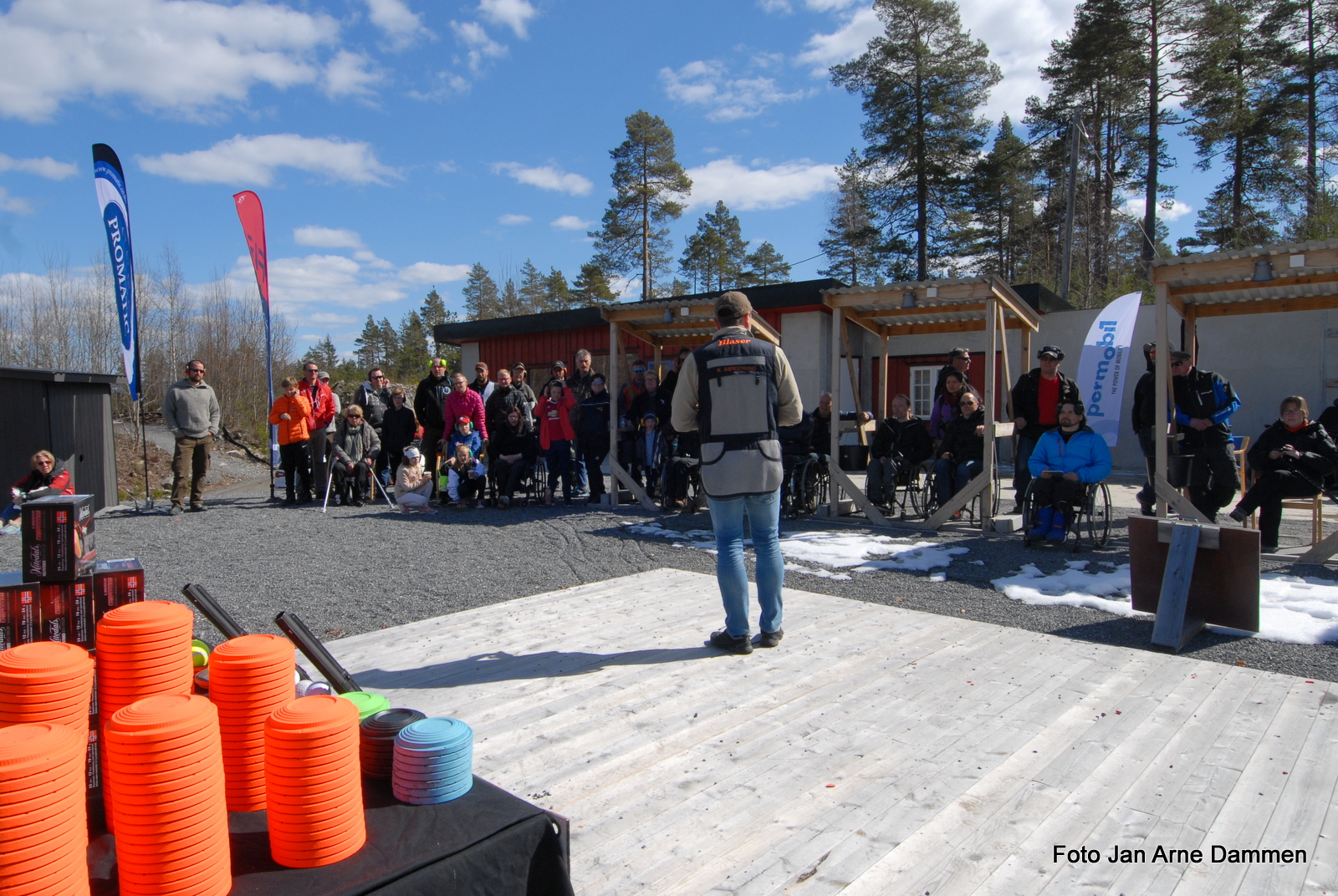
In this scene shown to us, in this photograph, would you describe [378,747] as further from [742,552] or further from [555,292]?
[555,292]

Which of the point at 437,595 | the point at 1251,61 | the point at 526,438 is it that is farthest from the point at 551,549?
the point at 1251,61

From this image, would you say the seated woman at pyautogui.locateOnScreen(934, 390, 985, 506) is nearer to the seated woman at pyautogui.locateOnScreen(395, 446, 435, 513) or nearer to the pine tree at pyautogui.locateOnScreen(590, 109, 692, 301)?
the seated woman at pyautogui.locateOnScreen(395, 446, 435, 513)

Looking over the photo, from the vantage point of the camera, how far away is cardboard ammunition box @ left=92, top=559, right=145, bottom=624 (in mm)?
2117

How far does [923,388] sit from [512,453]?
32.3ft

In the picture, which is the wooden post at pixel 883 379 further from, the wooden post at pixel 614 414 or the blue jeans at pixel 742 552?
the blue jeans at pixel 742 552

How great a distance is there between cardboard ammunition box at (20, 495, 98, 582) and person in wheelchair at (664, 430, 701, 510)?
275 inches

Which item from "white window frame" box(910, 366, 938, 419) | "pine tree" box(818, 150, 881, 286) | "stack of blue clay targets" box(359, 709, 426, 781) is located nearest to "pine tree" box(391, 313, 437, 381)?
"pine tree" box(818, 150, 881, 286)

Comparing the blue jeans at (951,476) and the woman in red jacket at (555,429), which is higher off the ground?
the woman in red jacket at (555,429)

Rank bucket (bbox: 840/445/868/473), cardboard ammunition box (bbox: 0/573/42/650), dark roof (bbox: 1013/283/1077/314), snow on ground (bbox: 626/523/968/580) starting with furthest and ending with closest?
dark roof (bbox: 1013/283/1077/314)
bucket (bbox: 840/445/868/473)
snow on ground (bbox: 626/523/968/580)
cardboard ammunition box (bbox: 0/573/42/650)

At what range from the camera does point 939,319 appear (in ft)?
30.3

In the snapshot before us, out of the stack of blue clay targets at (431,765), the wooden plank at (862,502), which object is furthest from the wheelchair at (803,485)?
the stack of blue clay targets at (431,765)

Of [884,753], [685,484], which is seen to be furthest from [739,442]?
[685,484]

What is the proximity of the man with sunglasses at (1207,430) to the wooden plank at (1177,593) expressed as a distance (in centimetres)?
307

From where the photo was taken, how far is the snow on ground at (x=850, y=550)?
602cm
